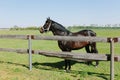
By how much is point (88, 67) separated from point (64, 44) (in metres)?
1.72

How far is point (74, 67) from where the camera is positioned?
11422mm

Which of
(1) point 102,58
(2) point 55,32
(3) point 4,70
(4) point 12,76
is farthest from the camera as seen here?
(2) point 55,32

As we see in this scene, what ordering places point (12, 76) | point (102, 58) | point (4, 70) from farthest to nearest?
point (4, 70), point (12, 76), point (102, 58)

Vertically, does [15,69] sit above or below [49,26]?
below

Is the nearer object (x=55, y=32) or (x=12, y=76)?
(x=12, y=76)

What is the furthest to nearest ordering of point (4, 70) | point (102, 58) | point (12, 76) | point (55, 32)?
point (55, 32)
point (4, 70)
point (12, 76)
point (102, 58)

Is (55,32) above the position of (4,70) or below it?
above

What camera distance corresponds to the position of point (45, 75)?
9102 mm

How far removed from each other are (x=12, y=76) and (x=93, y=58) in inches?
119

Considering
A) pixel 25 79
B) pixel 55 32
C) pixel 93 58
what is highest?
pixel 55 32

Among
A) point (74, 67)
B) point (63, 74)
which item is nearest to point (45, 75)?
point (63, 74)

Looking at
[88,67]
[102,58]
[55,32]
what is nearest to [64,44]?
[55,32]

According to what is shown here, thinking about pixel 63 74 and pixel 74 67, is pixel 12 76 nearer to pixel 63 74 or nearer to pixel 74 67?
pixel 63 74

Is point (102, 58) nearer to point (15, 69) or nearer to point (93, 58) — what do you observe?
point (93, 58)
